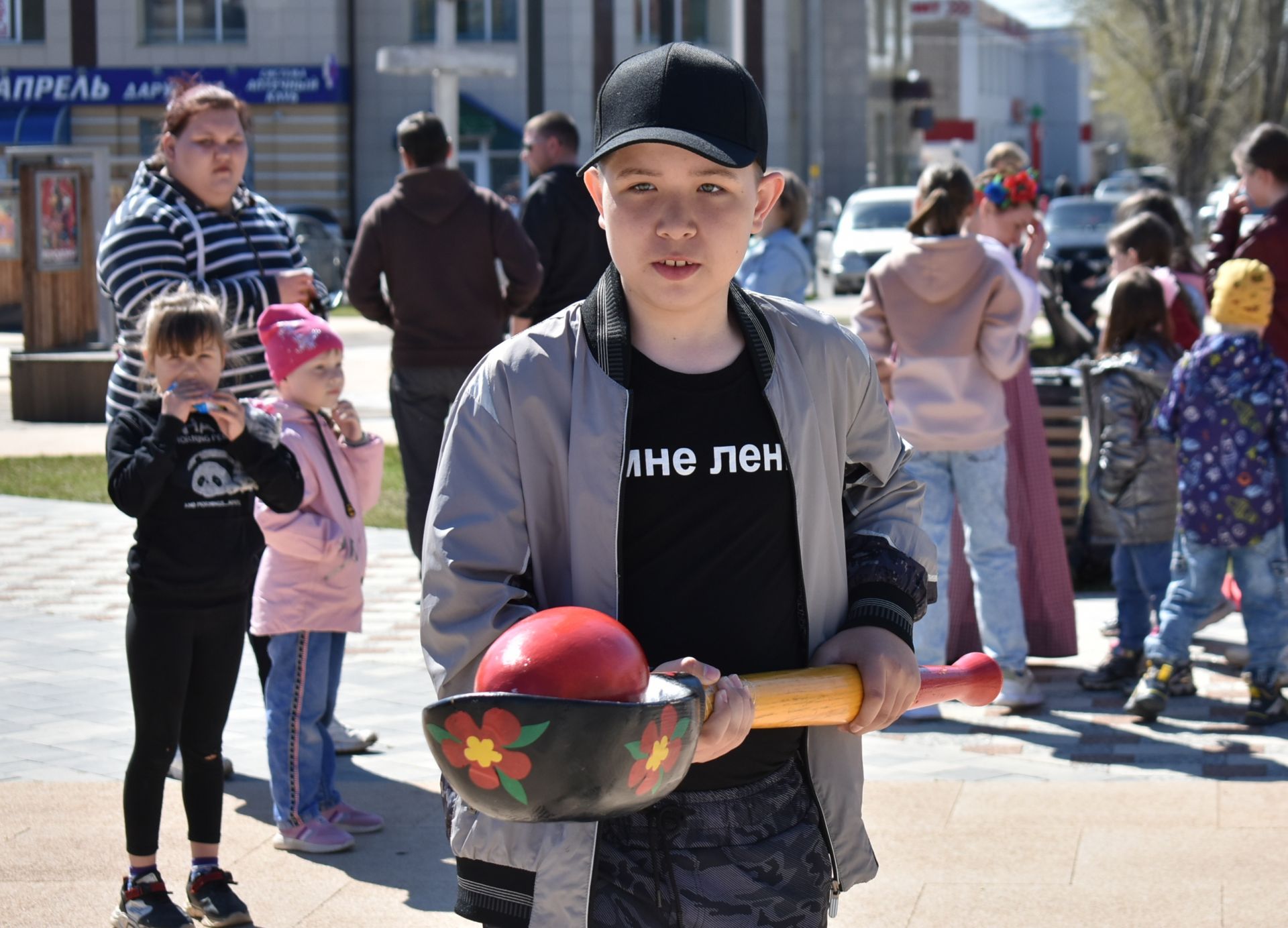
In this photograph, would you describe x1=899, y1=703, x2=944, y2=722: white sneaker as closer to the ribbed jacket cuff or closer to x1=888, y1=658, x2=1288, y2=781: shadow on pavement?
x1=888, y1=658, x2=1288, y2=781: shadow on pavement

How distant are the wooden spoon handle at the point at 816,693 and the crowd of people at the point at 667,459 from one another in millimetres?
47

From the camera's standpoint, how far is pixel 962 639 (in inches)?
272

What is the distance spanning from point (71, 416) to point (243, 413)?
11.4 metres

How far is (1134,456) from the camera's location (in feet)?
21.9

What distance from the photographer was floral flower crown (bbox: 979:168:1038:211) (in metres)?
6.88

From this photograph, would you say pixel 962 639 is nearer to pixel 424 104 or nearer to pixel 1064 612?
pixel 1064 612

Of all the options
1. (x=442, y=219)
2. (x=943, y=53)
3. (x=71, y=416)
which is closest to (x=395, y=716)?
(x=442, y=219)

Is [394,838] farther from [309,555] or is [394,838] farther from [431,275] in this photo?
[431,275]

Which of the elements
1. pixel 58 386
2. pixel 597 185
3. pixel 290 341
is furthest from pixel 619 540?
pixel 58 386

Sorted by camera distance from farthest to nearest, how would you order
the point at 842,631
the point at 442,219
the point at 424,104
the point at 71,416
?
the point at 424,104, the point at 71,416, the point at 442,219, the point at 842,631

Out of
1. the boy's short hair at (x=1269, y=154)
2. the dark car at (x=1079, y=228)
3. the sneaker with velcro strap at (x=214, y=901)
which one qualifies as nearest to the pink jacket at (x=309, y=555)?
the sneaker with velcro strap at (x=214, y=901)

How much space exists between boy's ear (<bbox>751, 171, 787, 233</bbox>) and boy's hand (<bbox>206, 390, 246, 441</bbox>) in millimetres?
1970

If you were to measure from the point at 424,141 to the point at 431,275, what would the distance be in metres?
0.58

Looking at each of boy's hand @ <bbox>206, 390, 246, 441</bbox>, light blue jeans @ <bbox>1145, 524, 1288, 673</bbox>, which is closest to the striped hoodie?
boy's hand @ <bbox>206, 390, 246, 441</bbox>
